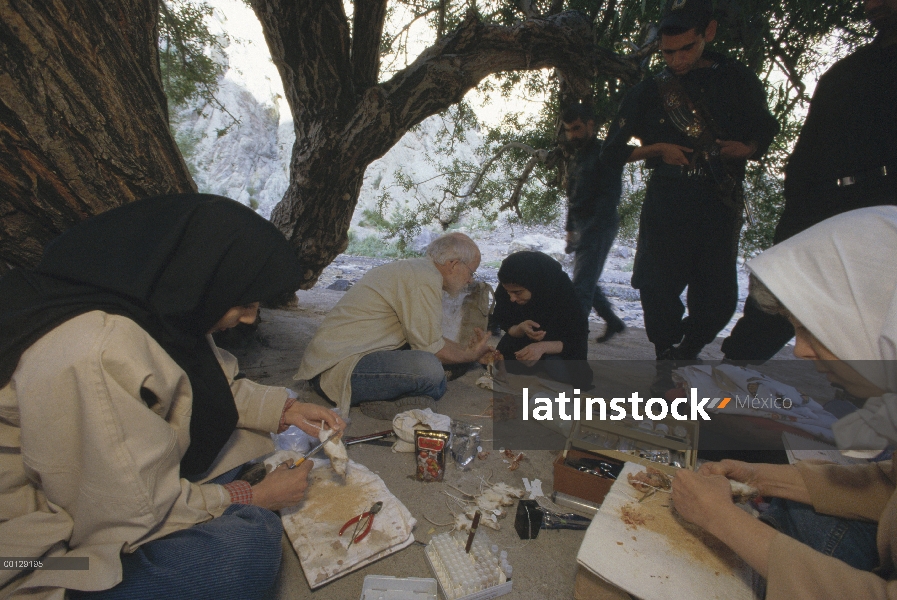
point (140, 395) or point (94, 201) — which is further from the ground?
point (94, 201)

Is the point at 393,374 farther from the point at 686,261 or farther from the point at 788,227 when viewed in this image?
the point at 788,227

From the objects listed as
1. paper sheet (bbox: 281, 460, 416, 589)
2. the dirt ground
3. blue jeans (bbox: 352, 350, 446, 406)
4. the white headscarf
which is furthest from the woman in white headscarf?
blue jeans (bbox: 352, 350, 446, 406)

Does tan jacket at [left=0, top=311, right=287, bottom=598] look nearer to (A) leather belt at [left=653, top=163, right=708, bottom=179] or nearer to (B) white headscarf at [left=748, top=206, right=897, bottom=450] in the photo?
(B) white headscarf at [left=748, top=206, right=897, bottom=450]

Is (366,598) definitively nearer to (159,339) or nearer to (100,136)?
(159,339)

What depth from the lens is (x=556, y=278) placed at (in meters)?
3.40

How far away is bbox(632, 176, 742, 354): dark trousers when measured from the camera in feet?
10.3

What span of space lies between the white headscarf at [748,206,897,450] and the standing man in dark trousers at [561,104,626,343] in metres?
3.14

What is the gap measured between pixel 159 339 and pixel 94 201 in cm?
161

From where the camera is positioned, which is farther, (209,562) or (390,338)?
(390,338)

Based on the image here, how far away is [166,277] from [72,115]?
1.57m

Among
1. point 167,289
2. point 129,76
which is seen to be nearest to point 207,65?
point 129,76

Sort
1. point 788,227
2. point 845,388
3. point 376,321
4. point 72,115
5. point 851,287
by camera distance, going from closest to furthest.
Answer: point 851,287 → point 845,388 → point 72,115 → point 788,227 → point 376,321

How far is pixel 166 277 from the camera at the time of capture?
1.27m

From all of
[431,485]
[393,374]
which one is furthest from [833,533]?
[393,374]
